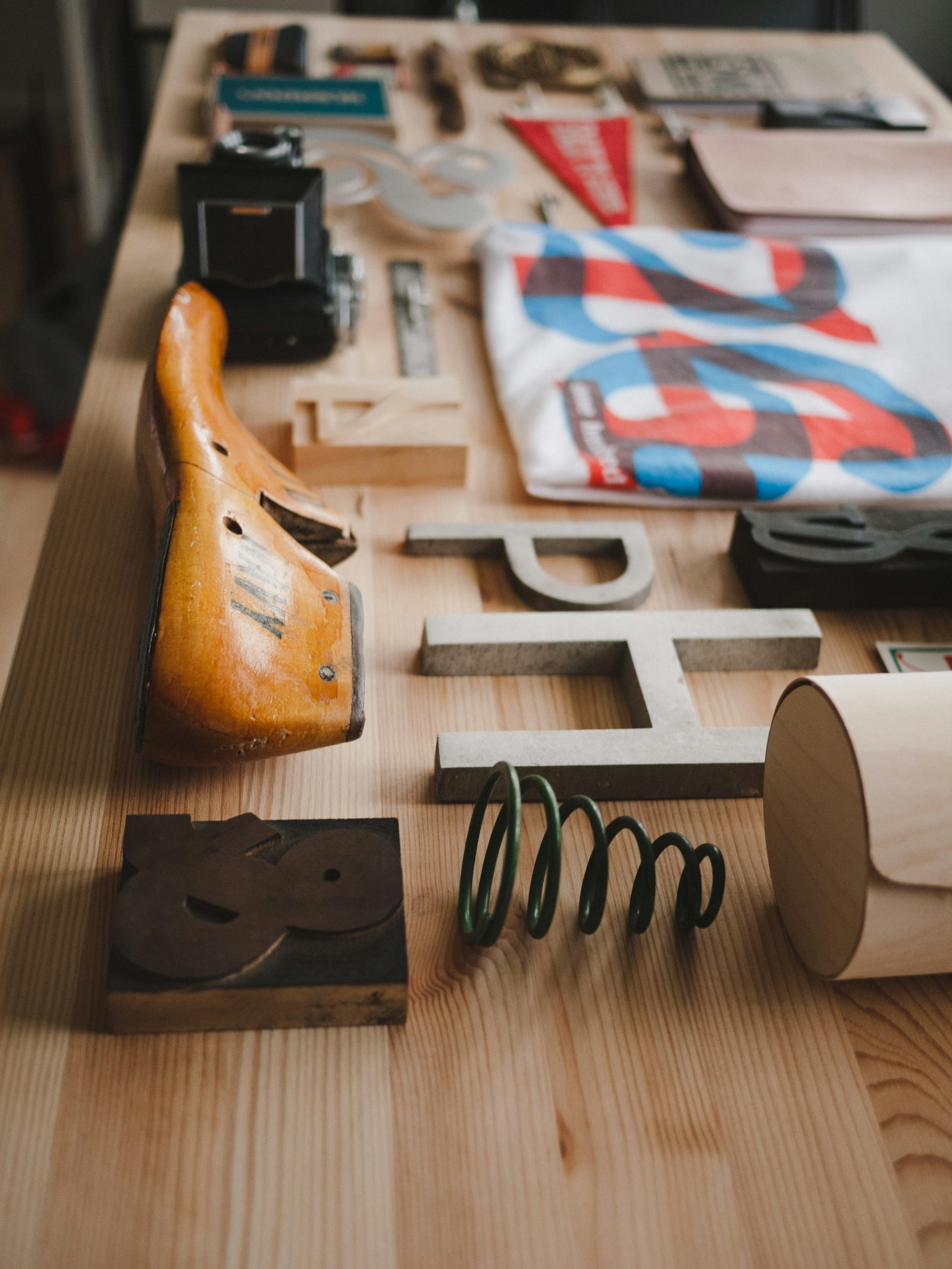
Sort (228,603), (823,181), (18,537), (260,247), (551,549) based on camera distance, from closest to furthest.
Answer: (228,603) < (551,549) < (260,247) < (823,181) < (18,537)

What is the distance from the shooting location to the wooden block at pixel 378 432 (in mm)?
878

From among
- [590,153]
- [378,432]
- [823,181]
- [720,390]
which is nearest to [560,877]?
[378,432]

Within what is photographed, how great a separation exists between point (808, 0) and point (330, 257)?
4.93 ft

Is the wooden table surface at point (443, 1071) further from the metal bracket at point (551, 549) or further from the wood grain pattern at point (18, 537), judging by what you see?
the wood grain pattern at point (18, 537)

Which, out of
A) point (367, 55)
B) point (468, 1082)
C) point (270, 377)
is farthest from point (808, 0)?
point (468, 1082)

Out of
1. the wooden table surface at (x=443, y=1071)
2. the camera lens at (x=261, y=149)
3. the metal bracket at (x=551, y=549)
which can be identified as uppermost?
the camera lens at (x=261, y=149)

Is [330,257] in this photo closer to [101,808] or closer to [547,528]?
[547,528]

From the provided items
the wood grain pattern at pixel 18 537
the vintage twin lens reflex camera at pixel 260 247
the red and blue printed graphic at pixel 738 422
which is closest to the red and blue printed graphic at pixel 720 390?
the red and blue printed graphic at pixel 738 422

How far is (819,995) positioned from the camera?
0.57 meters

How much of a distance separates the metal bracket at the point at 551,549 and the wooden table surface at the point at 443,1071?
0.07 m

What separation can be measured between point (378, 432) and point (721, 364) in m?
0.35

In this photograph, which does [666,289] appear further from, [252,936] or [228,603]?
[252,936]

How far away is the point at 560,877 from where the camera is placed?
56 centimetres

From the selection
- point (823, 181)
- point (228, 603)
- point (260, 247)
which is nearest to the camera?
point (228, 603)
